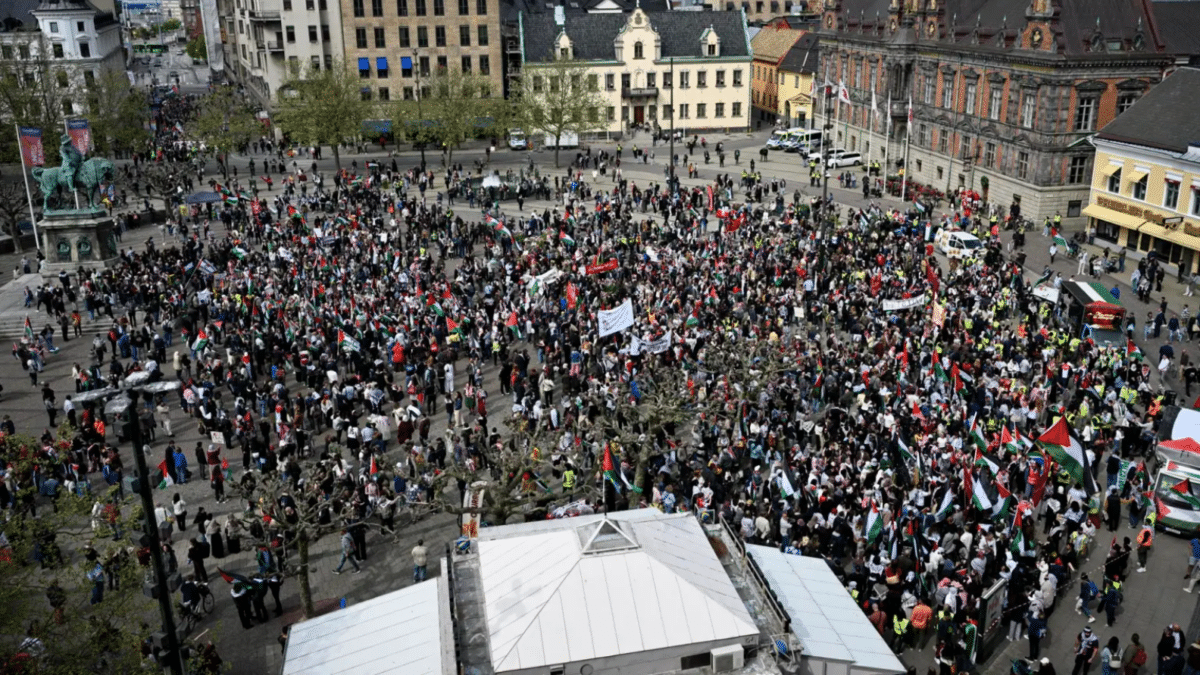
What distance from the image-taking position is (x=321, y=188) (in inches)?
2571

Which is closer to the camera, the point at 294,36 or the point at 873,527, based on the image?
the point at 873,527

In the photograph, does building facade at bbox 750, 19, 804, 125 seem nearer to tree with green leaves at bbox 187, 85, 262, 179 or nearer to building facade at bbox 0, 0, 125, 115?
tree with green leaves at bbox 187, 85, 262, 179

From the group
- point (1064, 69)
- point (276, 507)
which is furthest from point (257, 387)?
point (1064, 69)

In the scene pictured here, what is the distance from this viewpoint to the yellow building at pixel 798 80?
88.4 metres

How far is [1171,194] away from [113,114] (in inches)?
2667

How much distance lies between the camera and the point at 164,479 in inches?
1082

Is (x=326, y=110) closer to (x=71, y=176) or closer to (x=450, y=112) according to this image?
(x=450, y=112)

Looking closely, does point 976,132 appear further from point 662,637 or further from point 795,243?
point 662,637

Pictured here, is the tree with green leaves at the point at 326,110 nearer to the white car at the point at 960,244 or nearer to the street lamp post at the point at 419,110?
the street lamp post at the point at 419,110

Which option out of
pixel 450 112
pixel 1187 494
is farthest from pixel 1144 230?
pixel 450 112

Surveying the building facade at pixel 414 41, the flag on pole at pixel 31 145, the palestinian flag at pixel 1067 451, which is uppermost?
the building facade at pixel 414 41

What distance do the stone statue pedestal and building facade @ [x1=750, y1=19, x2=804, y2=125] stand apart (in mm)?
59782

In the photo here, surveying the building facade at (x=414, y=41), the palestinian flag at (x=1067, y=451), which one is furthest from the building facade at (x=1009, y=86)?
the palestinian flag at (x=1067, y=451)

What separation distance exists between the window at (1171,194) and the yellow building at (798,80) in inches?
1644
